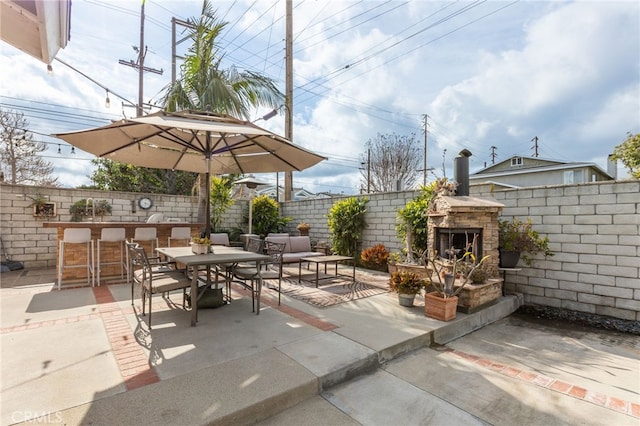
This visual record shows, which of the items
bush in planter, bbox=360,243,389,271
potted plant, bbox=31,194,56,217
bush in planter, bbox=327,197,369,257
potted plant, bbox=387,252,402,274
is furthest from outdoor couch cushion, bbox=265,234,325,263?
potted plant, bbox=31,194,56,217

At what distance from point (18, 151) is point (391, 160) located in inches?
791

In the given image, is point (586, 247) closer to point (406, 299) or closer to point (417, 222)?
point (417, 222)

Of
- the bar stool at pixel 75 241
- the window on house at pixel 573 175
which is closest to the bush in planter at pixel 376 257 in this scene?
the bar stool at pixel 75 241

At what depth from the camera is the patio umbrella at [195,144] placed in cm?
347

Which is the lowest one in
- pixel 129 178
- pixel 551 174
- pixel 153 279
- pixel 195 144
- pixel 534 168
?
pixel 153 279

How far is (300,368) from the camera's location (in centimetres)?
243

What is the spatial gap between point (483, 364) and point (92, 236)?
6.50m

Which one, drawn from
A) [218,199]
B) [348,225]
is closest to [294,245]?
[348,225]

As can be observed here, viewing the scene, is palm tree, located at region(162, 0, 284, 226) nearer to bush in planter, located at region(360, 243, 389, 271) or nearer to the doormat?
the doormat

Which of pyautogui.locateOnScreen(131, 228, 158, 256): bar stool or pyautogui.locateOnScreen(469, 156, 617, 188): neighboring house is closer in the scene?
pyautogui.locateOnScreen(131, 228, 158, 256): bar stool

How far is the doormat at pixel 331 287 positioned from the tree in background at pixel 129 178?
36.5ft

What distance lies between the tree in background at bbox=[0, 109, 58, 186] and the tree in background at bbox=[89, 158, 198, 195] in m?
3.06

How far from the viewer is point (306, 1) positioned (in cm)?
973

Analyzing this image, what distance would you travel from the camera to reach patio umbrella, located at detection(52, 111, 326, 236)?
3.47 m
